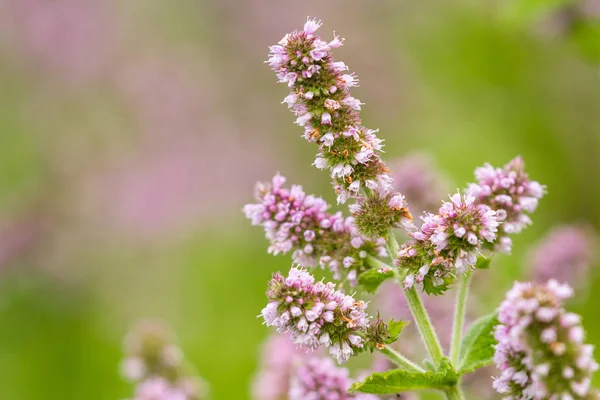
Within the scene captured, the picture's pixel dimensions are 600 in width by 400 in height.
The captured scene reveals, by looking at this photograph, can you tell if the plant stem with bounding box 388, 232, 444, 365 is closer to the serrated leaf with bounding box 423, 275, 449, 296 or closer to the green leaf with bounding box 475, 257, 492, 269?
the serrated leaf with bounding box 423, 275, 449, 296

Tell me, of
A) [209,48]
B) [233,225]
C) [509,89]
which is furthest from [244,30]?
[509,89]

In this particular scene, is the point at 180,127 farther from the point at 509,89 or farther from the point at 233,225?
the point at 509,89

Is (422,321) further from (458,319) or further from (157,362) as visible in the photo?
(157,362)

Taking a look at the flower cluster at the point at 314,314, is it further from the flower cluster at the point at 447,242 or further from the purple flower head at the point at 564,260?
the purple flower head at the point at 564,260

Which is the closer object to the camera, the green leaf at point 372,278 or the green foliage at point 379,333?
the green foliage at point 379,333

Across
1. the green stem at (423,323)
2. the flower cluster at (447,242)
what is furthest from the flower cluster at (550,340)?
the green stem at (423,323)

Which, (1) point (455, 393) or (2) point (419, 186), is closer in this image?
(1) point (455, 393)

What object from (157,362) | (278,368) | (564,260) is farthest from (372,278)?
(564,260)
